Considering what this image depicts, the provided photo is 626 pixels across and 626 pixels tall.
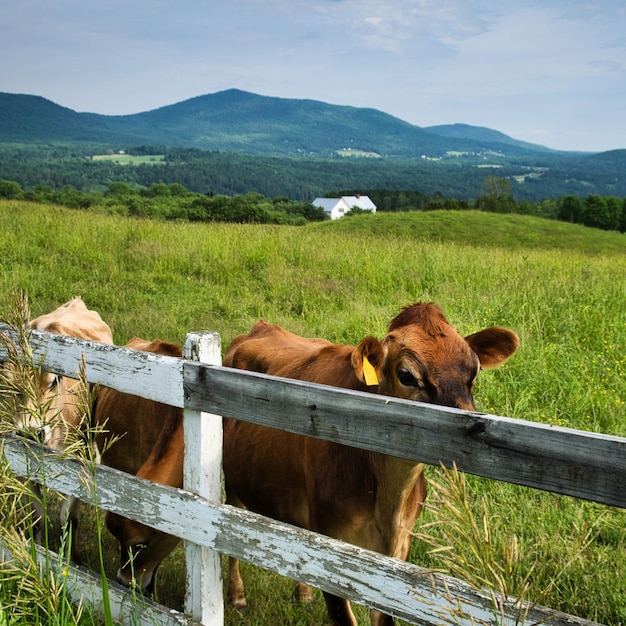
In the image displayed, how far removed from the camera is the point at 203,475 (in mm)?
2709

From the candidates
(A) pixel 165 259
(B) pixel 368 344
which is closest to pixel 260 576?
(B) pixel 368 344

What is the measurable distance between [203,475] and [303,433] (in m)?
0.53

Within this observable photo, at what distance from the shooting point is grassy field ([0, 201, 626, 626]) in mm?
4059

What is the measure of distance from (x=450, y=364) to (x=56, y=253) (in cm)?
1158

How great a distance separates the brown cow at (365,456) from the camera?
2.89m

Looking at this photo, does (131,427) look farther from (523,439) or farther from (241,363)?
(523,439)

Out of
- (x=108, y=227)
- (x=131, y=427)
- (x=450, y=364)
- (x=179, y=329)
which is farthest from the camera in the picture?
(x=108, y=227)

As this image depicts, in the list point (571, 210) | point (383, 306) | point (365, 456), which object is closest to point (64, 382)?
point (365, 456)

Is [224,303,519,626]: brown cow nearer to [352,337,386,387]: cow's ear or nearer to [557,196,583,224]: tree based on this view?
[352,337,386,387]: cow's ear

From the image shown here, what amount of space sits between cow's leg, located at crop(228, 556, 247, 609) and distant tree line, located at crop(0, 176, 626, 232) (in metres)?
33.9

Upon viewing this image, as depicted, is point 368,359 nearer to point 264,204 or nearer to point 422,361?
point 422,361

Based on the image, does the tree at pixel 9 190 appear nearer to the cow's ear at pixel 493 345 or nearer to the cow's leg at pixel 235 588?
the cow's leg at pixel 235 588

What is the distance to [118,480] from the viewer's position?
2938 mm

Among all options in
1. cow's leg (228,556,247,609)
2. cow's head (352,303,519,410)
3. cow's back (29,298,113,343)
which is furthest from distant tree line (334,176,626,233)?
cow's head (352,303,519,410)
